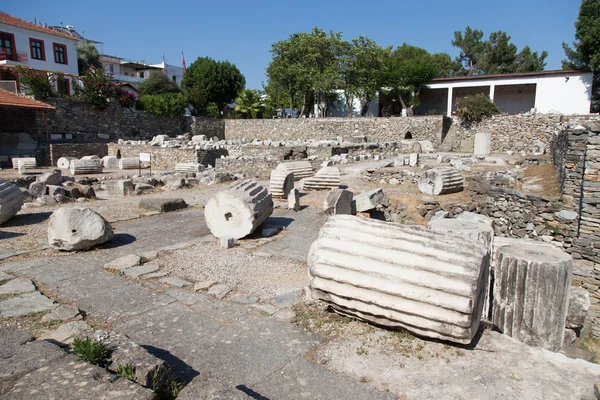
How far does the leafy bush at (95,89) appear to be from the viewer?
2784 cm

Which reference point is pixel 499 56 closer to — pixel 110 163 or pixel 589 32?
pixel 589 32

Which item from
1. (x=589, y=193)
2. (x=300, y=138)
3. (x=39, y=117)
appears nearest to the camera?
(x=589, y=193)

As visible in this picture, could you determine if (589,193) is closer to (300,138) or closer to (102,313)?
(102,313)

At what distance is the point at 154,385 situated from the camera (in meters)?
2.79

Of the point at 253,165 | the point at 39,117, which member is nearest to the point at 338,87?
the point at 253,165

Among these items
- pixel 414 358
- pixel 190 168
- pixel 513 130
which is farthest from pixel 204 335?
pixel 513 130

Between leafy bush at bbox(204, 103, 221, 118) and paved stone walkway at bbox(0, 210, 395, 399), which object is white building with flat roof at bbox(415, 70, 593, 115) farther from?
paved stone walkway at bbox(0, 210, 395, 399)

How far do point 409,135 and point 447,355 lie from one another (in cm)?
2678

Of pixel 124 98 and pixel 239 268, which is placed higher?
pixel 124 98

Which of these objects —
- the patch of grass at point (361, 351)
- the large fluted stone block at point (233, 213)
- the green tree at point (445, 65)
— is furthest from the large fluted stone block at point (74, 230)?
the green tree at point (445, 65)

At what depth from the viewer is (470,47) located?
47.5m

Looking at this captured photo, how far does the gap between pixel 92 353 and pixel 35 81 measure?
2805 centimetres

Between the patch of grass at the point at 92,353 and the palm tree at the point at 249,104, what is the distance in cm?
3525

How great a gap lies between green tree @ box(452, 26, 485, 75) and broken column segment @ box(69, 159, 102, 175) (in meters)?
41.2
